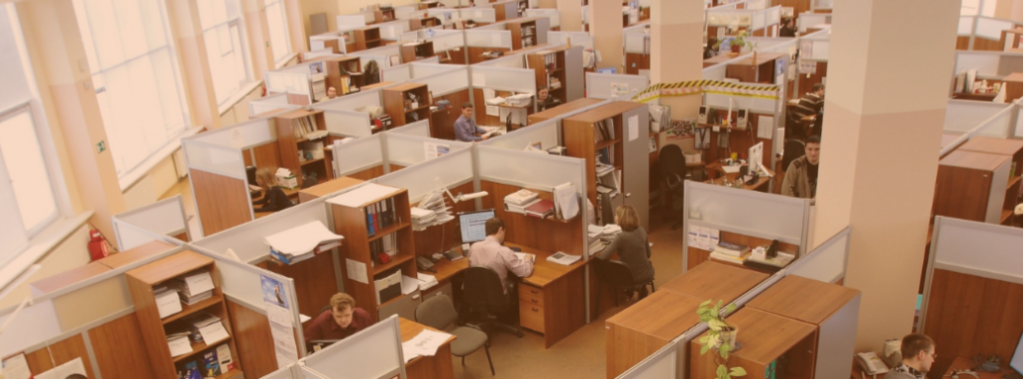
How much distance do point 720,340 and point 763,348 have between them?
0.78 feet

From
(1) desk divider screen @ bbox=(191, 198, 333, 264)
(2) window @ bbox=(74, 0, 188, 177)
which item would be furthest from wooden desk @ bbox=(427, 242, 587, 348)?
(2) window @ bbox=(74, 0, 188, 177)

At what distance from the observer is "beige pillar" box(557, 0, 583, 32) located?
16.3 metres

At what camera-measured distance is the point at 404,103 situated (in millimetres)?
9469

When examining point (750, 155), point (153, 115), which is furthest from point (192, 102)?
point (750, 155)

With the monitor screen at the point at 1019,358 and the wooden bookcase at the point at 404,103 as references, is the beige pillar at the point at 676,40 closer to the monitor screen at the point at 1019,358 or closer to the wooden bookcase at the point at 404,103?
the wooden bookcase at the point at 404,103

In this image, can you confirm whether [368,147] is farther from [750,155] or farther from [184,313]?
[750,155]

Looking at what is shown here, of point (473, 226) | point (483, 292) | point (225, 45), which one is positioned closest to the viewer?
point (483, 292)

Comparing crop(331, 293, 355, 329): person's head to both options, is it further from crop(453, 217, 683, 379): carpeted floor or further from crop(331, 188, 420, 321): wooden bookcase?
crop(453, 217, 683, 379): carpeted floor

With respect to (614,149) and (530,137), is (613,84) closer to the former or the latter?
(614,149)

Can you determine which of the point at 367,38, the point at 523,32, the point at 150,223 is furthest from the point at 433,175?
the point at 367,38

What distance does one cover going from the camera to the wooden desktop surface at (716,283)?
4062 millimetres

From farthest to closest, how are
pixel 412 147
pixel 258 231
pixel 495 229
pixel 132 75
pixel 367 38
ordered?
pixel 367 38
pixel 132 75
pixel 412 147
pixel 495 229
pixel 258 231

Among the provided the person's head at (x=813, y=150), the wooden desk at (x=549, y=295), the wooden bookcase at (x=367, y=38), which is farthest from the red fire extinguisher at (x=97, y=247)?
the wooden bookcase at (x=367, y=38)

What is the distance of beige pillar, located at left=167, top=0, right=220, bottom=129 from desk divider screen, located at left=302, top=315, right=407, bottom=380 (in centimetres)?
946
